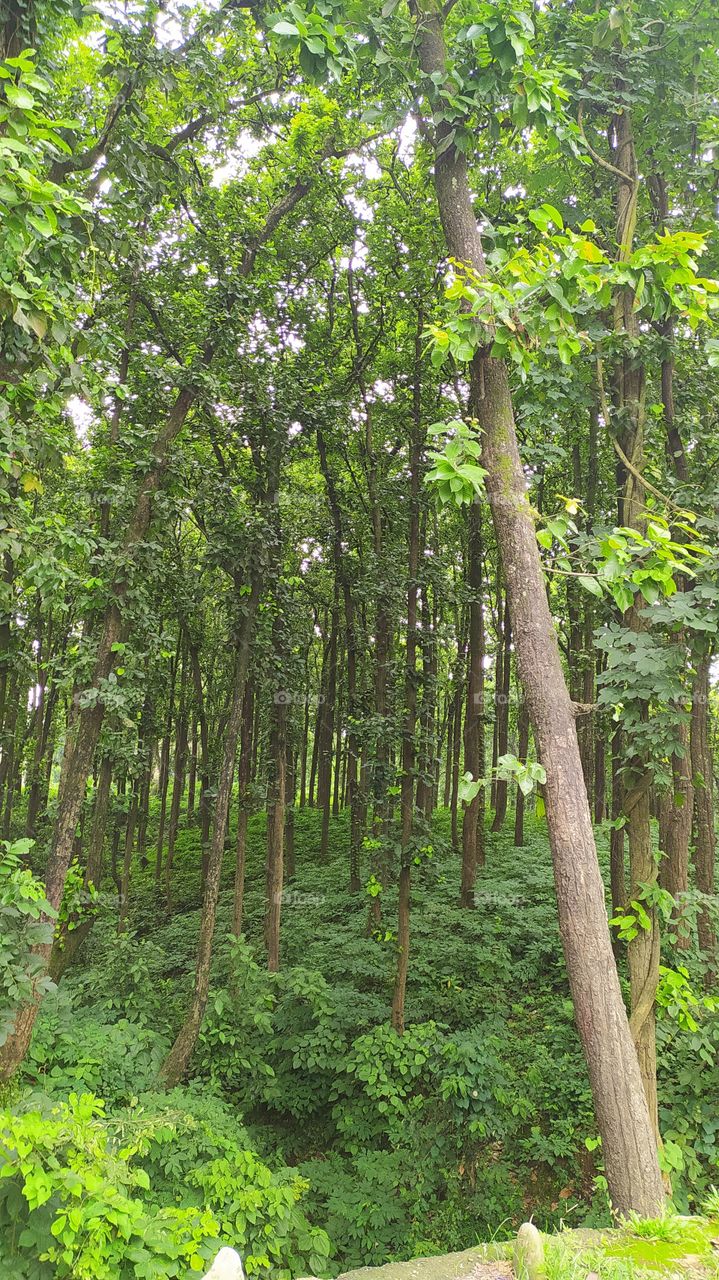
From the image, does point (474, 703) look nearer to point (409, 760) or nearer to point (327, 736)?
point (409, 760)

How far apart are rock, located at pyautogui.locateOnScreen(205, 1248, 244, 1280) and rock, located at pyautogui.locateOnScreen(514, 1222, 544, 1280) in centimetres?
116

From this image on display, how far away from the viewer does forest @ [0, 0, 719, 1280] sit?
367cm

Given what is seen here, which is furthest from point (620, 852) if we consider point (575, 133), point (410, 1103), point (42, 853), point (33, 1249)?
point (42, 853)

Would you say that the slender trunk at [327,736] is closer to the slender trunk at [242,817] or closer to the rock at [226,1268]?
the slender trunk at [242,817]

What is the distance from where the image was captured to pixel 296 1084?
8.11m

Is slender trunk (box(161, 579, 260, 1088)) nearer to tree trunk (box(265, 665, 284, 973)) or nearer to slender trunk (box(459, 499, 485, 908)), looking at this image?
tree trunk (box(265, 665, 284, 973))

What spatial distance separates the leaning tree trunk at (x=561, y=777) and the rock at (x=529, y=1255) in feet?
2.26

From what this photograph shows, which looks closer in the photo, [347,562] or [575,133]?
[575,133]

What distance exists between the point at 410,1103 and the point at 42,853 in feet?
47.8

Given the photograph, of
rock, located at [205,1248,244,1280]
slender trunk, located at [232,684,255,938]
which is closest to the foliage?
rock, located at [205,1248,244,1280]

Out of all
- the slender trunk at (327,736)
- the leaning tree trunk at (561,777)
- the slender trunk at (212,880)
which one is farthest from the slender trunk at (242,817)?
the leaning tree trunk at (561,777)

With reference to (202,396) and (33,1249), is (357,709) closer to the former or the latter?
(202,396)

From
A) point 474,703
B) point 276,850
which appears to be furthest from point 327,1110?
point 474,703

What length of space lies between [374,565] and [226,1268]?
913cm
